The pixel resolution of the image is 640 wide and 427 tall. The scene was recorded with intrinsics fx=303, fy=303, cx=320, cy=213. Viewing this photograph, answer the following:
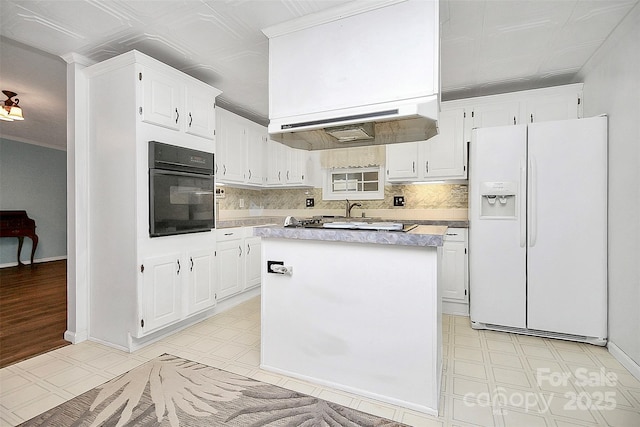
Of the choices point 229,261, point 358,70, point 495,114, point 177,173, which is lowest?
point 229,261

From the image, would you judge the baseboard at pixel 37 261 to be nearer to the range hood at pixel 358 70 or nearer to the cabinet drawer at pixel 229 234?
the cabinet drawer at pixel 229 234

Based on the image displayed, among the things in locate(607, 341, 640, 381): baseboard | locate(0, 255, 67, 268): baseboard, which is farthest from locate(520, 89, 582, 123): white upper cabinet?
locate(0, 255, 67, 268): baseboard

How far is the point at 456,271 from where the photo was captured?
3297mm

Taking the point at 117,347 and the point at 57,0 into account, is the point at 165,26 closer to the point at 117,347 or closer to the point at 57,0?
the point at 57,0

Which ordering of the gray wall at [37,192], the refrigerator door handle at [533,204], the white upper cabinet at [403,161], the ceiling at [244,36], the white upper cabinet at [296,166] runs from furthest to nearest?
the gray wall at [37,192], the white upper cabinet at [296,166], the white upper cabinet at [403,161], the refrigerator door handle at [533,204], the ceiling at [244,36]

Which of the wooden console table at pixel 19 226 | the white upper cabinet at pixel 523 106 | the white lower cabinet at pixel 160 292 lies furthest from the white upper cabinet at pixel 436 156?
the wooden console table at pixel 19 226

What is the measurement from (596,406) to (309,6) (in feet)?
9.96

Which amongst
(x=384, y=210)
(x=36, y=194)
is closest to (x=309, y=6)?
(x=384, y=210)

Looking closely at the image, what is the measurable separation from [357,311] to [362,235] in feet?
1.55

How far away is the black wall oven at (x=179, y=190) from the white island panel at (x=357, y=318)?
1.09 m

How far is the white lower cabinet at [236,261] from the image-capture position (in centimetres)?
340

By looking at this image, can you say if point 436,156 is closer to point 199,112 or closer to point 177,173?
point 199,112

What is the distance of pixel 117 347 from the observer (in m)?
2.53

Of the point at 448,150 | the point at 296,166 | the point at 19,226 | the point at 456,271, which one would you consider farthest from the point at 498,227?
the point at 19,226
